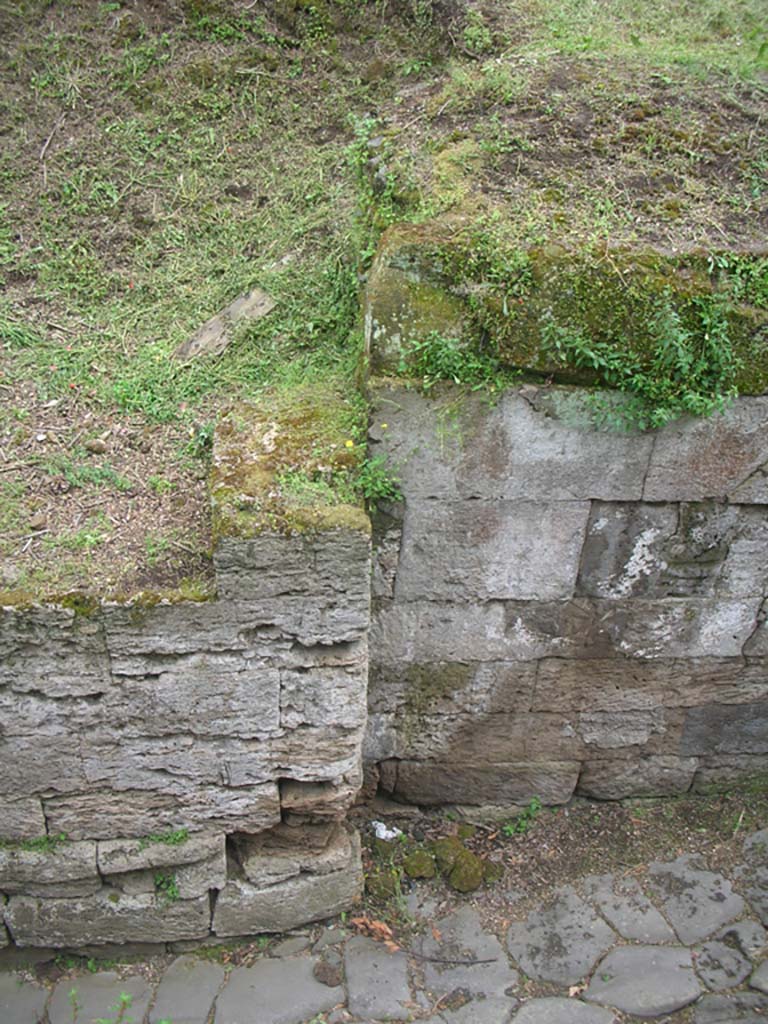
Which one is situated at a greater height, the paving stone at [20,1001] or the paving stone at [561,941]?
the paving stone at [561,941]

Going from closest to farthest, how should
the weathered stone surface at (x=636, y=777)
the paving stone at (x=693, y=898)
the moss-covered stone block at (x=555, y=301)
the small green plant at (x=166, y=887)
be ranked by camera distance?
the moss-covered stone block at (x=555, y=301) < the small green plant at (x=166, y=887) < the paving stone at (x=693, y=898) < the weathered stone surface at (x=636, y=777)

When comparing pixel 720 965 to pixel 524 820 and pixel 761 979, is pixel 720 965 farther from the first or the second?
pixel 524 820

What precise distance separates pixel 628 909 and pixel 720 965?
0.44 metres

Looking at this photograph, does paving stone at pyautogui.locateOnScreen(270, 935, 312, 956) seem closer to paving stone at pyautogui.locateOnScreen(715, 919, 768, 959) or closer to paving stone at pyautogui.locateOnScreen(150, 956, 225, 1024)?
paving stone at pyautogui.locateOnScreen(150, 956, 225, 1024)

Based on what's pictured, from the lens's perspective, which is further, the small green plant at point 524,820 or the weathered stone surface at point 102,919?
the small green plant at point 524,820

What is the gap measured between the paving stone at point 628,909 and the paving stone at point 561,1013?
41 centimetres

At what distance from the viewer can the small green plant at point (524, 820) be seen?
4.36 metres

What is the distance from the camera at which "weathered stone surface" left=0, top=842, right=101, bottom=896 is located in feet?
11.0

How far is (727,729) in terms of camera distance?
437 cm

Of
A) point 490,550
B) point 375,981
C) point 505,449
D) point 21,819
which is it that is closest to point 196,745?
point 21,819

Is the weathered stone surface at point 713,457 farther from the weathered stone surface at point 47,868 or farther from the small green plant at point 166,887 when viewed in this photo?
the weathered stone surface at point 47,868

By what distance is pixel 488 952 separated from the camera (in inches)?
149

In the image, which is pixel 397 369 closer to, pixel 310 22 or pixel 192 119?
pixel 192 119

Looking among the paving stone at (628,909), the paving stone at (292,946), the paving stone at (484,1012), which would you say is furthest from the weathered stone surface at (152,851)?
the paving stone at (628,909)
